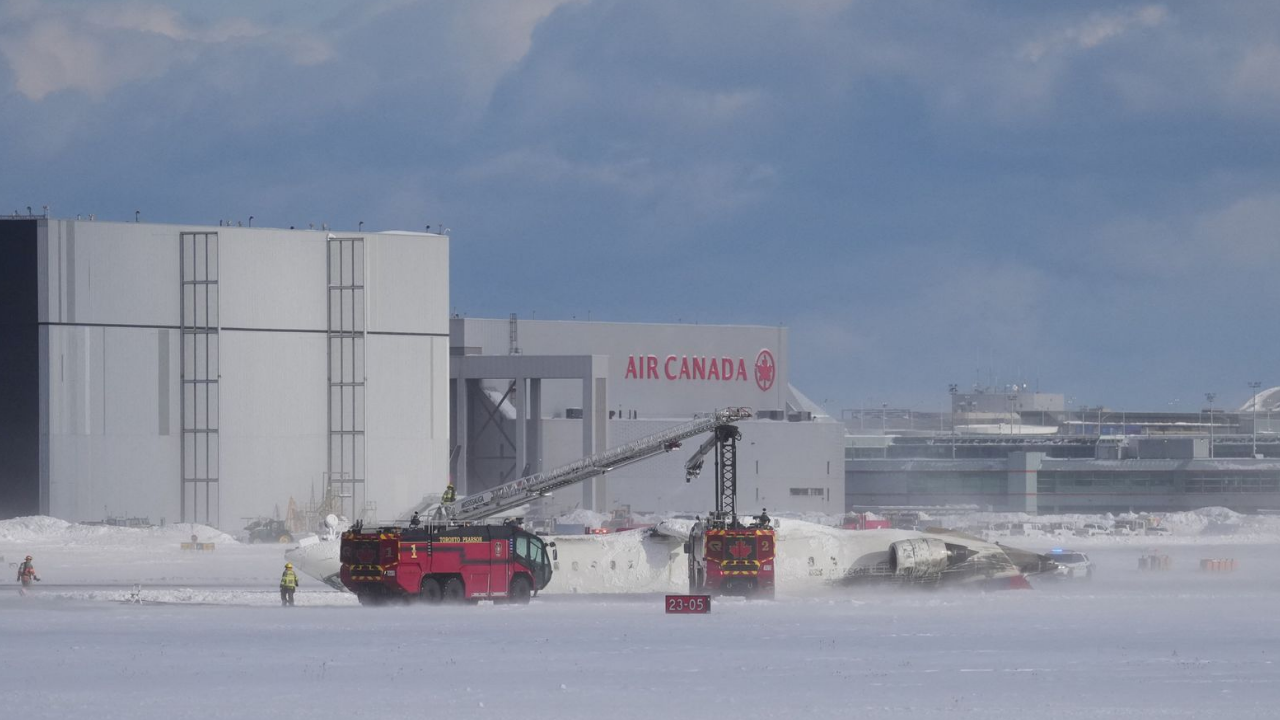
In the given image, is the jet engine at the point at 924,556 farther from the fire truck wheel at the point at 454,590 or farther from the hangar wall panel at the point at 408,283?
the hangar wall panel at the point at 408,283

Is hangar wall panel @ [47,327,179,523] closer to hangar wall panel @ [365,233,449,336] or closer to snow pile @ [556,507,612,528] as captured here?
hangar wall panel @ [365,233,449,336]

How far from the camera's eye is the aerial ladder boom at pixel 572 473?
2298 inches

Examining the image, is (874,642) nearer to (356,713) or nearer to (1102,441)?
(356,713)

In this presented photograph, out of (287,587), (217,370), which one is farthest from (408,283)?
(287,587)

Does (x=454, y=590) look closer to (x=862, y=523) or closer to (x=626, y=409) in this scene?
(x=862, y=523)

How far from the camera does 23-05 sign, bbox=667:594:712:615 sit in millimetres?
47000

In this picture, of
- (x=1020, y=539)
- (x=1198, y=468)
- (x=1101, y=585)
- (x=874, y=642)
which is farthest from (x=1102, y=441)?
(x=874, y=642)

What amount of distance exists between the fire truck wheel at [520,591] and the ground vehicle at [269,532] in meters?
46.3

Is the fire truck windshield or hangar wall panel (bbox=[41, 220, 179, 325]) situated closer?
the fire truck windshield

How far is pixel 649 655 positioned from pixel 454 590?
14630 millimetres

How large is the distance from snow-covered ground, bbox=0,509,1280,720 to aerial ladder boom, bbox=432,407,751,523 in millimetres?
5597

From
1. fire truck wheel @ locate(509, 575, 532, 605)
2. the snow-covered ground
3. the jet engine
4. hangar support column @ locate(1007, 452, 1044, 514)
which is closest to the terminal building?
hangar support column @ locate(1007, 452, 1044, 514)

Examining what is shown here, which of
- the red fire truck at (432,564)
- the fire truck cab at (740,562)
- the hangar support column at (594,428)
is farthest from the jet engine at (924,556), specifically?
the hangar support column at (594,428)

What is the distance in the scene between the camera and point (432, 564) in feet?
161
